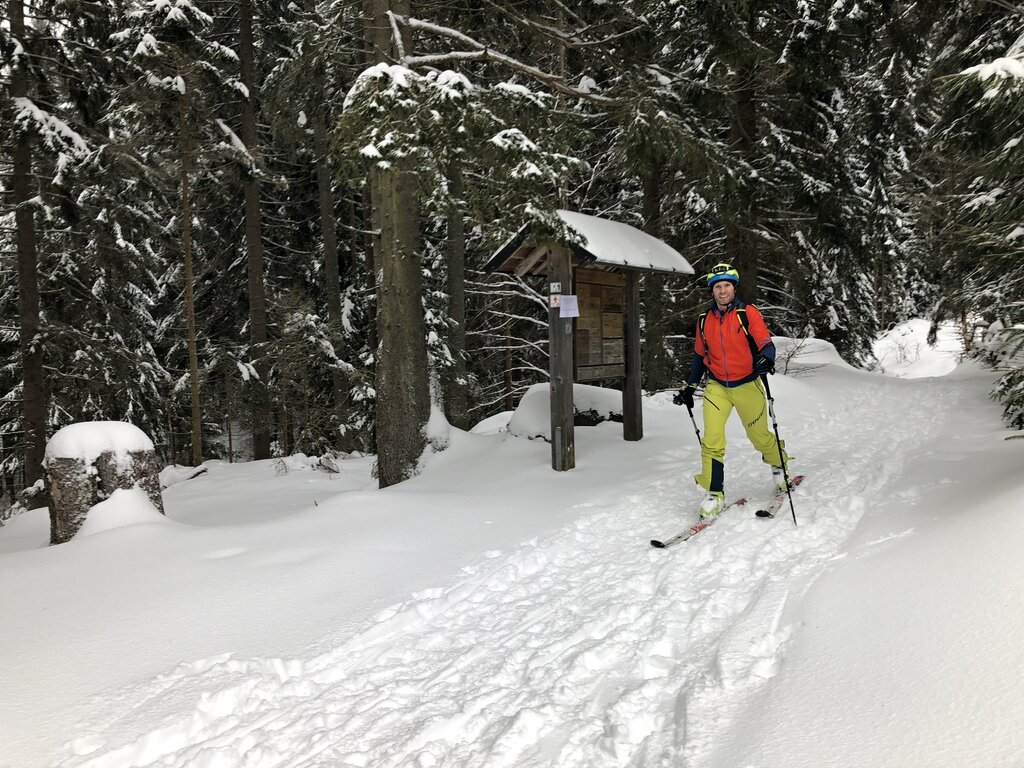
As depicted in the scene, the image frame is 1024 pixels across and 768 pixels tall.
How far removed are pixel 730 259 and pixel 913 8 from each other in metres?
5.35

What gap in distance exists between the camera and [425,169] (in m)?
6.47

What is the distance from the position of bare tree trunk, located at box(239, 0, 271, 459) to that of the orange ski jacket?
10.7m

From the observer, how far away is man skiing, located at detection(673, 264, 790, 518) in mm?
5629

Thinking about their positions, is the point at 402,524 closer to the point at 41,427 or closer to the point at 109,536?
the point at 109,536

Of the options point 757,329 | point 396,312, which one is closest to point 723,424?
point 757,329

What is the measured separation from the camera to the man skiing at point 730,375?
5.63m

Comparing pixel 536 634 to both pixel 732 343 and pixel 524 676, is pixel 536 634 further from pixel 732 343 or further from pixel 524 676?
pixel 732 343

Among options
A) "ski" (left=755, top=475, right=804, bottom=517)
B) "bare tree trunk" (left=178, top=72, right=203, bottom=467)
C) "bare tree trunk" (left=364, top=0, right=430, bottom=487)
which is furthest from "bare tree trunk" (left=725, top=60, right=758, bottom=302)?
"bare tree trunk" (left=178, top=72, right=203, bottom=467)

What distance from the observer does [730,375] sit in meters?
5.74

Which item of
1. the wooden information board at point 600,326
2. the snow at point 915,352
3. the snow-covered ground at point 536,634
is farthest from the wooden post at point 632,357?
the snow at point 915,352

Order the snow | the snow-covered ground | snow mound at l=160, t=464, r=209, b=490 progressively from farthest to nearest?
1. the snow
2. snow mound at l=160, t=464, r=209, b=490
3. the snow-covered ground

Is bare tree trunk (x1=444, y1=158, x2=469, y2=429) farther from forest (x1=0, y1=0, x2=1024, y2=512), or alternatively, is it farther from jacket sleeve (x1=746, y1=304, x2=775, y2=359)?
jacket sleeve (x1=746, y1=304, x2=775, y2=359)

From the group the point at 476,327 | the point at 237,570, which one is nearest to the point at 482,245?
the point at 237,570

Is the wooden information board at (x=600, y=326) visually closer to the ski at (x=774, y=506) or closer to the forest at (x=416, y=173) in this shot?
the forest at (x=416, y=173)
